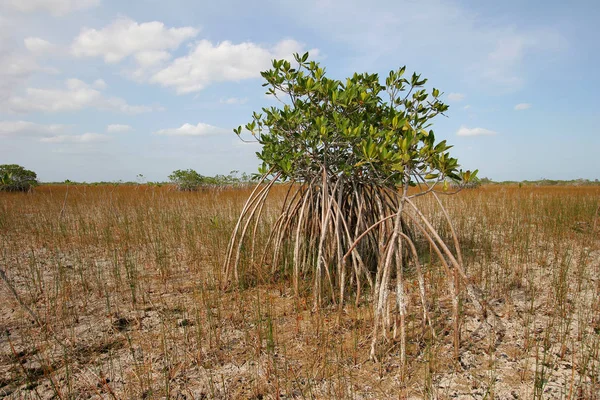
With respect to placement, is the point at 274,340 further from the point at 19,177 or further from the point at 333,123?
the point at 19,177

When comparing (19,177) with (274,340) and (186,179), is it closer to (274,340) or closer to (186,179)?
(186,179)

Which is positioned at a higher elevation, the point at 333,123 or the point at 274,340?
the point at 333,123

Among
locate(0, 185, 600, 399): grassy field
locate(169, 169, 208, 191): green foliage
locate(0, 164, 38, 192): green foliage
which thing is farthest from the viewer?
locate(169, 169, 208, 191): green foliage

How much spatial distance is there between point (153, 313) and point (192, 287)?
62cm

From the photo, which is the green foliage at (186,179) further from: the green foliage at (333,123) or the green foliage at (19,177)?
the green foliage at (333,123)

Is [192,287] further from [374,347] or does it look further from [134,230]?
[134,230]

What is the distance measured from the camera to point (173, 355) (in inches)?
93.9

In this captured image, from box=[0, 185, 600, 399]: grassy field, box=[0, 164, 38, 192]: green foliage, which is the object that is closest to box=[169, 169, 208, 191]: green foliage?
box=[0, 164, 38, 192]: green foliage

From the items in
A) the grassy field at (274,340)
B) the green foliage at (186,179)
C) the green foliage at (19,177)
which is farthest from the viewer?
the green foliage at (186,179)

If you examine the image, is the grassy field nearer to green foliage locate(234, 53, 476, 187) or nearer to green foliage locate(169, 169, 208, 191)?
green foliage locate(234, 53, 476, 187)

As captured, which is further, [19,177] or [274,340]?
[19,177]

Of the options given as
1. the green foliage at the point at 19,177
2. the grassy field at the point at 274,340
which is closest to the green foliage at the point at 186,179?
the green foliage at the point at 19,177

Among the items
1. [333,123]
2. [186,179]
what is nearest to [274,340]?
[333,123]

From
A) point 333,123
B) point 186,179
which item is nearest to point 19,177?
point 186,179
